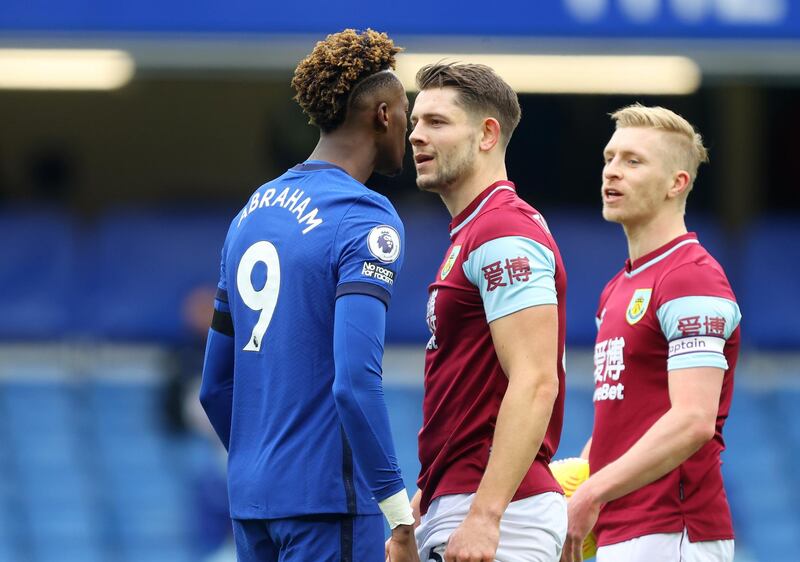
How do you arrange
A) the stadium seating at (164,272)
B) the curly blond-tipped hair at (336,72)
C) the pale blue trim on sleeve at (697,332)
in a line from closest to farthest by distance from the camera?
the curly blond-tipped hair at (336,72) → the pale blue trim on sleeve at (697,332) → the stadium seating at (164,272)

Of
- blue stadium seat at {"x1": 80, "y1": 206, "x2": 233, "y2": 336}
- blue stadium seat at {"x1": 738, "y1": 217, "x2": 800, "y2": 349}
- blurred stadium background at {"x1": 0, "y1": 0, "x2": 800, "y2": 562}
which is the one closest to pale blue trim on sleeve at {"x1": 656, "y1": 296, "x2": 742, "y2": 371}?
blurred stadium background at {"x1": 0, "y1": 0, "x2": 800, "y2": 562}

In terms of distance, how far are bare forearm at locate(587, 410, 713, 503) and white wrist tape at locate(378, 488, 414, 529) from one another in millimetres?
705

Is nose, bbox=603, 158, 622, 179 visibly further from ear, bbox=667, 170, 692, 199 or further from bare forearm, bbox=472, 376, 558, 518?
bare forearm, bbox=472, 376, 558, 518

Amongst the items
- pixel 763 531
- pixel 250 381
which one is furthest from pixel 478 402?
pixel 763 531

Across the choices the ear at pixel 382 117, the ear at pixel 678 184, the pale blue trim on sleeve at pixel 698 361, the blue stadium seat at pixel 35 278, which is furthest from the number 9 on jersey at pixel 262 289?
the blue stadium seat at pixel 35 278

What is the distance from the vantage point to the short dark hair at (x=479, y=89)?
347 cm

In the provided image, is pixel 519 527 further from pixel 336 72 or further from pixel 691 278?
pixel 336 72

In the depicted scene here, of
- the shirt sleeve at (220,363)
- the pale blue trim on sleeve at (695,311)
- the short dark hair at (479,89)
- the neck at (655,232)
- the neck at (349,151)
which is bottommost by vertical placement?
the shirt sleeve at (220,363)

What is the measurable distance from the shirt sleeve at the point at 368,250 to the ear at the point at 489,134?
0.36m

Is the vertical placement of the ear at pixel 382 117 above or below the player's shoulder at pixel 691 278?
above

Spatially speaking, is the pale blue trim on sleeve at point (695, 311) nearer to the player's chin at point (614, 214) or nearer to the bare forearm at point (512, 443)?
the player's chin at point (614, 214)

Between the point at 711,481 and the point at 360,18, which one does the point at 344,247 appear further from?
the point at 360,18

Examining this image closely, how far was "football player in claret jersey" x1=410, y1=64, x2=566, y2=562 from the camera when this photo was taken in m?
3.15

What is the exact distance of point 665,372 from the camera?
3861mm
